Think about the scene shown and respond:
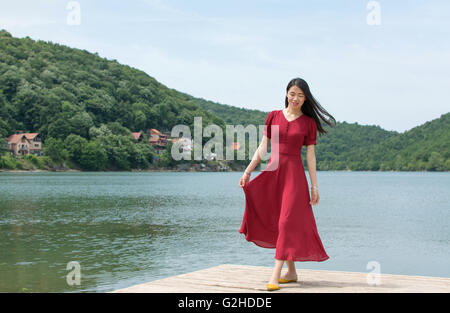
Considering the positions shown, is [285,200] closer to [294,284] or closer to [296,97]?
[294,284]

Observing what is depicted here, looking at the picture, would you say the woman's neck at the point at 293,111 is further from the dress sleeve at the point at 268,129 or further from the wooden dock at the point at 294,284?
the wooden dock at the point at 294,284

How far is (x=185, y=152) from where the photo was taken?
140 metres

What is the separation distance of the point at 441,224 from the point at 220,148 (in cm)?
11046

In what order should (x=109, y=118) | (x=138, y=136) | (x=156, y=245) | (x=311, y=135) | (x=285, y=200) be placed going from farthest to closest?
(x=109, y=118) < (x=138, y=136) < (x=156, y=245) < (x=311, y=135) < (x=285, y=200)

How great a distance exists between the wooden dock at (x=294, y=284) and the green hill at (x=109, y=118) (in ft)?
312

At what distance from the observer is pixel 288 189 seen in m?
6.00

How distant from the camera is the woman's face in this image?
6066mm

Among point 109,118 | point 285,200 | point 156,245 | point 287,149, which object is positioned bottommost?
point 156,245

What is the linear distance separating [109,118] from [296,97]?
5468 inches

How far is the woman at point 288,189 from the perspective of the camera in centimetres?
593

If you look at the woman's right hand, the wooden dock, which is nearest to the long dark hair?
the woman's right hand

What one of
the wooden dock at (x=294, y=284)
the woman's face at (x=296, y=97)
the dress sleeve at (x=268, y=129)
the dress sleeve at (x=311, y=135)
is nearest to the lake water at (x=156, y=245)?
the wooden dock at (x=294, y=284)

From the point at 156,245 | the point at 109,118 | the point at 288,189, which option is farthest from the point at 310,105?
the point at 109,118

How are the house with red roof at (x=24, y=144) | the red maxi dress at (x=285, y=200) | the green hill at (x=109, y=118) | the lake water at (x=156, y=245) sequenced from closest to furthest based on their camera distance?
the red maxi dress at (x=285, y=200)
the lake water at (x=156, y=245)
the house with red roof at (x=24, y=144)
the green hill at (x=109, y=118)
